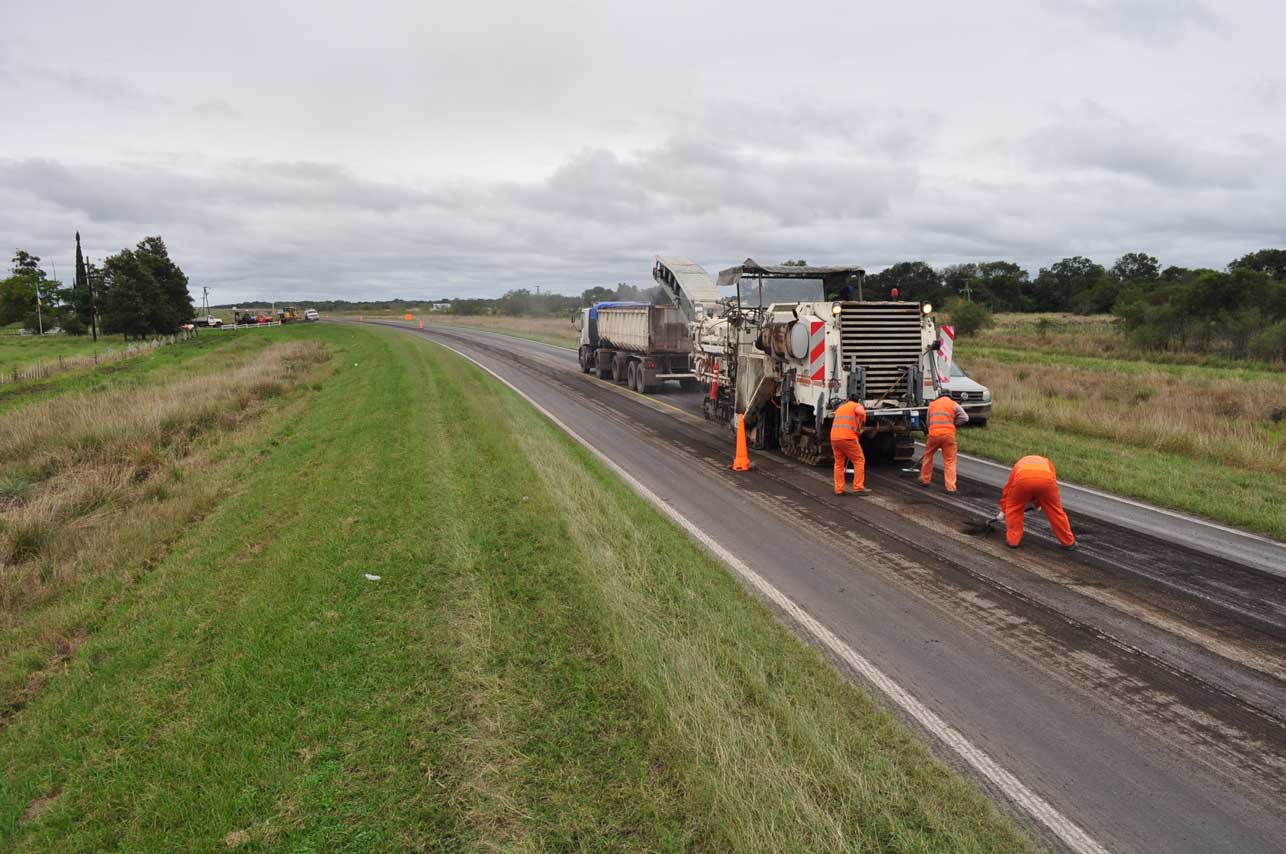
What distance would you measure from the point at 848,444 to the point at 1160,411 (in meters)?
9.71

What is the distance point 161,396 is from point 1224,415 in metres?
27.1

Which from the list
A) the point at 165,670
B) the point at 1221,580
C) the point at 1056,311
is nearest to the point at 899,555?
the point at 1221,580

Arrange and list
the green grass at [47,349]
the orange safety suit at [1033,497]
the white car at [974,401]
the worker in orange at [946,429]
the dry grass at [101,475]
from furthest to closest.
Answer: the green grass at [47,349], the white car at [974,401], the worker in orange at [946,429], the dry grass at [101,475], the orange safety suit at [1033,497]

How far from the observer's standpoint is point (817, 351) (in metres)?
11.3

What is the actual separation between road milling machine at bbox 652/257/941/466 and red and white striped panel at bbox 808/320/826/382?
0.05ft

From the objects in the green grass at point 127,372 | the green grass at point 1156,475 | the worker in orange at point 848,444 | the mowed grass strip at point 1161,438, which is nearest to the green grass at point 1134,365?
the mowed grass strip at point 1161,438

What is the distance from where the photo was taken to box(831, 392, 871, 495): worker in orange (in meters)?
9.88

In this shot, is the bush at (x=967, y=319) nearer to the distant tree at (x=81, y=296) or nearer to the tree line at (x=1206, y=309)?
the tree line at (x=1206, y=309)

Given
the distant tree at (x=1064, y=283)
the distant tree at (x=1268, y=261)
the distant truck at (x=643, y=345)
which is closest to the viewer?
the distant truck at (x=643, y=345)

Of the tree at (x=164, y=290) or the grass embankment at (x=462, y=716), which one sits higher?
the tree at (x=164, y=290)

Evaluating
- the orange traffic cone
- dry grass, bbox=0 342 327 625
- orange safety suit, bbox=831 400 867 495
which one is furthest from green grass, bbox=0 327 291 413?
orange safety suit, bbox=831 400 867 495

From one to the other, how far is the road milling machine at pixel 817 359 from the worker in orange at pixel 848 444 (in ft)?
3.17

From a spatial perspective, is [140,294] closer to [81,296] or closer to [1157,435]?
[81,296]

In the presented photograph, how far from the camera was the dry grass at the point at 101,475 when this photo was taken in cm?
870
